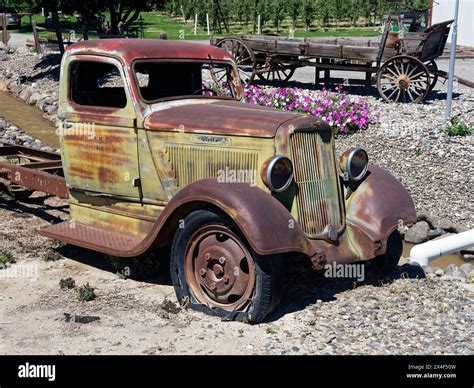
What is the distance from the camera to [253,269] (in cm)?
510

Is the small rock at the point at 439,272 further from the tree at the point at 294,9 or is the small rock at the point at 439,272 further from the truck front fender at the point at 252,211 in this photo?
the tree at the point at 294,9

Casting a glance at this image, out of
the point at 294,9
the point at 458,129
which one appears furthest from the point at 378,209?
the point at 294,9

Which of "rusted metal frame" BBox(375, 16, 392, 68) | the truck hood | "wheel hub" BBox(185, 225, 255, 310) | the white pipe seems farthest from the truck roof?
"rusted metal frame" BBox(375, 16, 392, 68)

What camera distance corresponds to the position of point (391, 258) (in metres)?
6.06

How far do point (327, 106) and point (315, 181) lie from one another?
262 inches

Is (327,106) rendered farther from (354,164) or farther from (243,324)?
(243,324)

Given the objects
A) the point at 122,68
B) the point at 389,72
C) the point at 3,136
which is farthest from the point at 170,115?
the point at 389,72

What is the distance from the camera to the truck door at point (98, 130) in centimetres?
599

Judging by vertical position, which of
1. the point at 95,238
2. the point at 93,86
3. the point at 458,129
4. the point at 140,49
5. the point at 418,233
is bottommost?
the point at 418,233

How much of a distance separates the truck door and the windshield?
22 centimetres

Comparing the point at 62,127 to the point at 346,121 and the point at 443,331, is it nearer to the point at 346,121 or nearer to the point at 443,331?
the point at 443,331

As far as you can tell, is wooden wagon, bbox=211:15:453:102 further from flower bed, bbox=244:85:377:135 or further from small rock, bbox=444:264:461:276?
small rock, bbox=444:264:461:276

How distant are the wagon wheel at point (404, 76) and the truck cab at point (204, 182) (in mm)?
7992

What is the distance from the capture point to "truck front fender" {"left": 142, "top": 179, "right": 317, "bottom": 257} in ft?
15.9
